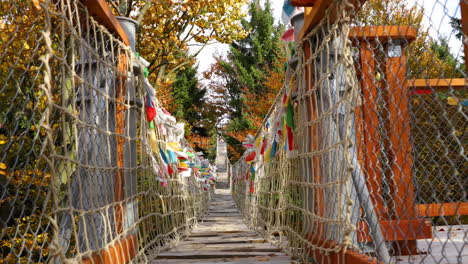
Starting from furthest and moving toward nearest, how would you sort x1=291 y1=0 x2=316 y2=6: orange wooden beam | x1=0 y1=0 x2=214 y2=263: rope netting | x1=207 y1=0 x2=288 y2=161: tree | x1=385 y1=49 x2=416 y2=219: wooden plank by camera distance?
x1=207 y1=0 x2=288 y2=161: tree → x1=385 y1=49 x2=416 y2=219: wooden plank → x1=291 y1=0 x2=316 y2=6: orange wooden beam → x1=0 y1=0 x2=214 y2=263: rope netting

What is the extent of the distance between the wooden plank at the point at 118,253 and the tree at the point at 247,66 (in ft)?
42.4

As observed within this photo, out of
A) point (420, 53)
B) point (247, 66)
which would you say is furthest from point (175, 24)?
point (247, 66)

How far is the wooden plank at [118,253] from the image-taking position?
158 centimetres

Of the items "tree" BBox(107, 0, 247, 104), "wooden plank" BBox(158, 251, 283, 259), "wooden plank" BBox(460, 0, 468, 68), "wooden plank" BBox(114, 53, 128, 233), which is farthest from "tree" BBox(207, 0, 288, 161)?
"wooden plank" BBox(460, 0, 468, 68)

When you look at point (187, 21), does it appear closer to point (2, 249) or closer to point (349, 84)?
point (2, 249)

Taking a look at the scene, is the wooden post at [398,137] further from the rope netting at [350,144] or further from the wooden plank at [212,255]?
the wooden plank at [212,255]

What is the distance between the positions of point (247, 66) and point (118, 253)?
16.3m

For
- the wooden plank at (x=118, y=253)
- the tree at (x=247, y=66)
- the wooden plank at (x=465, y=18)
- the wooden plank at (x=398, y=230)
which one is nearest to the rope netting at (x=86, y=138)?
the wooden plank at (x=118, y=253)

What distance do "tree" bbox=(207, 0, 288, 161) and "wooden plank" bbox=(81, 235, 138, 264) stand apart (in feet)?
42.4

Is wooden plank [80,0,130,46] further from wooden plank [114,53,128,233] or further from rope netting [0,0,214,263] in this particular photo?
wooden plank [114,53,128,233]

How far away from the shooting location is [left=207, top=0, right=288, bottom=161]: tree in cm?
1611

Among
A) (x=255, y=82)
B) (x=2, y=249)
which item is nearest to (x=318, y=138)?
(x=2, y=249)

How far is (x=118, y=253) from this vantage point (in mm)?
1814

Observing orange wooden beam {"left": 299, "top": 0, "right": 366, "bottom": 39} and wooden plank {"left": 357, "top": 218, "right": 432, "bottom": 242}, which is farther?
wooden plank {"left": 357, "top": 218, "right": 432, "bottom": 242}
